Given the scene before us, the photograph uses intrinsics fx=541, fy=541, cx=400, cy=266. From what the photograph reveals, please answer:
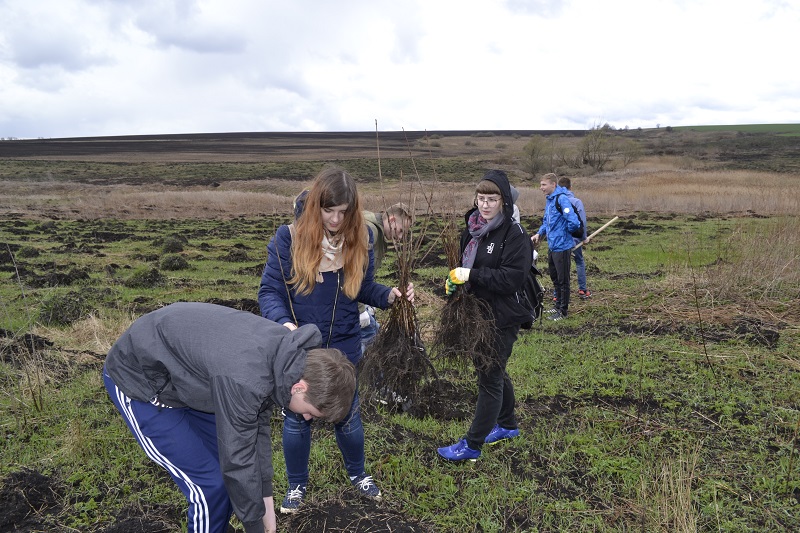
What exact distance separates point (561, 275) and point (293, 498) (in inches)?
192

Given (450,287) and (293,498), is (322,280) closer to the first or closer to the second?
(450,287)

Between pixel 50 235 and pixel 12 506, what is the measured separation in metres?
13.6

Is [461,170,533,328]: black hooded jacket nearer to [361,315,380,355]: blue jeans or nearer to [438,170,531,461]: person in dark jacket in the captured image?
[438,170,531,461]: person in dark jacket

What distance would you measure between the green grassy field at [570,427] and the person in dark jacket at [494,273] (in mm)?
463

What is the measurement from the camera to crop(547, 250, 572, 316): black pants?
6820 millimetres

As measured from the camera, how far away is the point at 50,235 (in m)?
14.5

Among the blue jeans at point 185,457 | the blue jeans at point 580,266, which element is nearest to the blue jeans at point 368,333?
the blue jeans at point 185,457

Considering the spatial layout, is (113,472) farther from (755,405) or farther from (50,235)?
(50,235)

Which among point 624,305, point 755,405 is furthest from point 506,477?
point 624,305

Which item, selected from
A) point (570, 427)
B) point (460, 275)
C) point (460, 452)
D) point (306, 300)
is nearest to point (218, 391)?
point (306, 300)

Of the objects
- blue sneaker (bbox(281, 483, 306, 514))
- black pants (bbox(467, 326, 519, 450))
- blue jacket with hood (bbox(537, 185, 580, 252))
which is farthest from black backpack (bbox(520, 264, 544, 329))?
blue jacket with hood (bbox(537, 185, 580, 252))

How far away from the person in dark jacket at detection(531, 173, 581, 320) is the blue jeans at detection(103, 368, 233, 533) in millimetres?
5153

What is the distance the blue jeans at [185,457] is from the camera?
2058mm

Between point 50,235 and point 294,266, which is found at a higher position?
point 294,266
